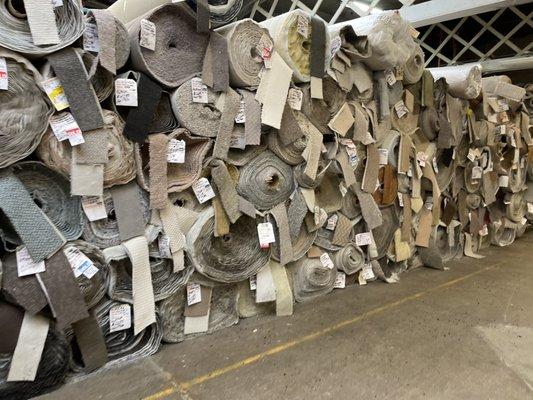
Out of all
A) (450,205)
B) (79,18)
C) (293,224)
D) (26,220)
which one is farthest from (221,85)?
(450,205)

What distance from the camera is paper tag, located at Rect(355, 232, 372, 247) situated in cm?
219

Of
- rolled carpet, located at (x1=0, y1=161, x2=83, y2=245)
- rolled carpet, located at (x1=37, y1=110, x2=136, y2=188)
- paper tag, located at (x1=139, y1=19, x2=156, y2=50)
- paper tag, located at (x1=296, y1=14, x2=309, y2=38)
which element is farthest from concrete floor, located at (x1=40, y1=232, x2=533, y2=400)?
paper tag, located at (x1=296, y1=14, x2=309, y2=38)

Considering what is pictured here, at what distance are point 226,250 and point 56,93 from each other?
90 centimetres

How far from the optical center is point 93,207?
4.38ft

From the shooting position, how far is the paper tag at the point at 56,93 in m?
1.19

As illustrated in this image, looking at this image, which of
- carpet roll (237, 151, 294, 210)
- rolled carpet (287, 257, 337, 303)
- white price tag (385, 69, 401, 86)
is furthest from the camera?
white price tag (385, 69, 401, 86)

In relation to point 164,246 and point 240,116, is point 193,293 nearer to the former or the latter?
A: point 164,246

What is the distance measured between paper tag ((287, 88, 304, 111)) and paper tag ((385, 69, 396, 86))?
0.69 meters

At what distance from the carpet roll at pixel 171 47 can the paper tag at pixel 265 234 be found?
0.74 m

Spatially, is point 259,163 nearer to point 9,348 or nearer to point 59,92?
point 59,92

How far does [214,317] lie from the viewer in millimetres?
1720

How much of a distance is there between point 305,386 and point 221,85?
1227mm

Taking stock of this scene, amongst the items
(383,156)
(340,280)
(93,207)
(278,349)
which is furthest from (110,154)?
(383,156)

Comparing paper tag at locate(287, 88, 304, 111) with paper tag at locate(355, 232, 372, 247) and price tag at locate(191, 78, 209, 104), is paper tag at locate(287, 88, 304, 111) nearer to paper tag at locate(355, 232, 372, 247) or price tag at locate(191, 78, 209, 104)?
price tag at locate(191, 78, 209, 104)
